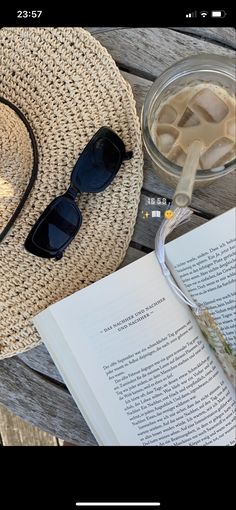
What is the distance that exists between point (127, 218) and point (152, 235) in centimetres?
3

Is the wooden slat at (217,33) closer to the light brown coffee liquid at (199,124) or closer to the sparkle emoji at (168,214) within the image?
the light brown coffee liquid at (199,124)

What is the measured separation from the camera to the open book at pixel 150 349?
675 millimetres

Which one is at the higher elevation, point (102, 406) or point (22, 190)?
point (22, 190)

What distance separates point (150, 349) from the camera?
0.68 meters

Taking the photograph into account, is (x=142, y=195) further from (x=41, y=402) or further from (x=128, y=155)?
(x=41, y=402)

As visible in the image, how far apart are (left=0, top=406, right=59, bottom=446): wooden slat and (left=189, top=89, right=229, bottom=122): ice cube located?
0.64 m

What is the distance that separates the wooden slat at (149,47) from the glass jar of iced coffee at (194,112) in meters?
0.05

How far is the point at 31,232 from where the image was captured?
27.1 inches

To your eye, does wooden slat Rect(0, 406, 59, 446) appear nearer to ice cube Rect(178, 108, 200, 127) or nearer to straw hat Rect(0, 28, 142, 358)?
straw hat Rect(0, 28, 142, 358)
